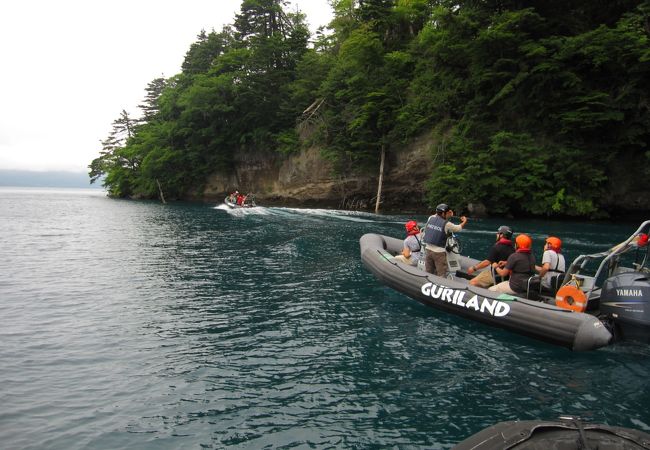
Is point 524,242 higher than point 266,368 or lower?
higher

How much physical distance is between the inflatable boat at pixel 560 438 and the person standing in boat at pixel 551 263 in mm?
5901

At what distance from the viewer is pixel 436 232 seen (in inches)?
413

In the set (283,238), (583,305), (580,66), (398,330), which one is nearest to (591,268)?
(583,305)

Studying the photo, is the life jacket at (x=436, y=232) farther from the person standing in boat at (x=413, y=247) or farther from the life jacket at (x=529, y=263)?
the life jacket at (x=529, y=263)

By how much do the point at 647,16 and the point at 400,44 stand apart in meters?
18.7

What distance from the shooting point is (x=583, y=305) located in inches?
307

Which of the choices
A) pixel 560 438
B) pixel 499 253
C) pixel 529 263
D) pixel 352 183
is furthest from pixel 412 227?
pixel 352 183

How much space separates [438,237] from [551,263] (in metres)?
2.59

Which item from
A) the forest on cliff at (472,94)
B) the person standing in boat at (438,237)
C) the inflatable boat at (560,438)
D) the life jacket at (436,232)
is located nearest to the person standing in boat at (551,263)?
the person standing in boat at (438,237)

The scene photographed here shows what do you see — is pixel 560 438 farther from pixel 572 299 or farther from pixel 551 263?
pixel 551 263

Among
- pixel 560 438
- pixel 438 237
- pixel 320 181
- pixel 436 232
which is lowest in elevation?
pixel 560 438

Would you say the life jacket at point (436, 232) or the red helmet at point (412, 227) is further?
the red helmet at point (412, 227)

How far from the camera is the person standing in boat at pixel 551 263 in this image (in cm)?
884

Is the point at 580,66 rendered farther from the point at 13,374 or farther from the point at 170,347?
the point at 13,374
